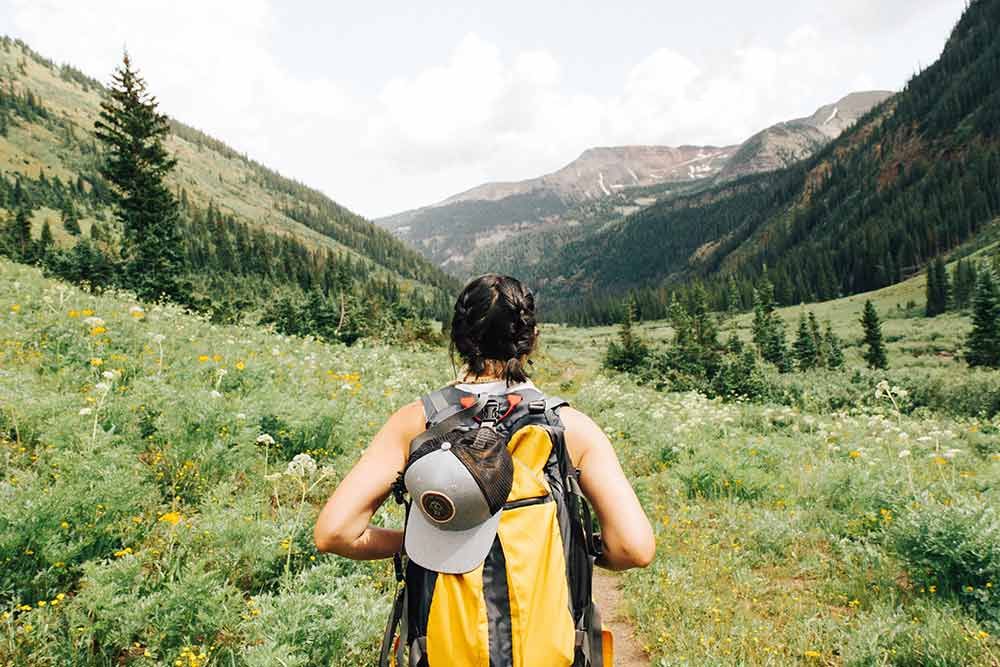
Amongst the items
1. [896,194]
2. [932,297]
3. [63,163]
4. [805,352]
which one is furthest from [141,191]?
[896,194]

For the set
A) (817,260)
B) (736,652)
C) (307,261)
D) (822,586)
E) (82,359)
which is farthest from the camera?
(307,261)

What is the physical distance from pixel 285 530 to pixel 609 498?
3265mm

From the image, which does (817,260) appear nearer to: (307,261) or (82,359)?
(307,261)

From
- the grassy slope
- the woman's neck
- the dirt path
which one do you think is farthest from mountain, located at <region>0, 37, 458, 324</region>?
the woman's neck

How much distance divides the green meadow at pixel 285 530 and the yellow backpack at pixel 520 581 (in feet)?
3.03

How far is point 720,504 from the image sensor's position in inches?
304

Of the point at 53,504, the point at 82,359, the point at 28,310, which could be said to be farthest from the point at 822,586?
the point at 28,310

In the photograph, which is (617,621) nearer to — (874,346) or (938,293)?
(874,346)

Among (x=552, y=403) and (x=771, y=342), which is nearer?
(x=552, y=403)

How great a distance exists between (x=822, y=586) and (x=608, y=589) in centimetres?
216

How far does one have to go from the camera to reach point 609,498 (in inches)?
89.1

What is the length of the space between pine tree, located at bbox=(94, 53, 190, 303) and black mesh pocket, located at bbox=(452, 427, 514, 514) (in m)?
28.0

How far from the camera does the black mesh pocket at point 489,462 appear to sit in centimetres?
186

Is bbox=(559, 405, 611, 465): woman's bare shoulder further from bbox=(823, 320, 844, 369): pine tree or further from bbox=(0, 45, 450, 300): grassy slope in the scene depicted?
bbox=(0, 45, 450, 300): grassy slope
